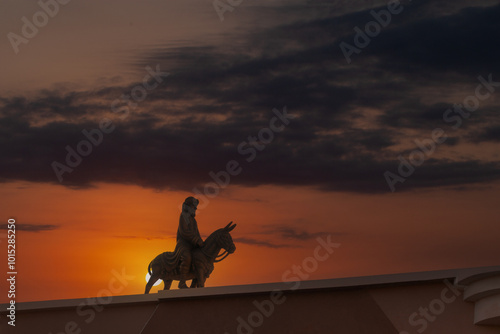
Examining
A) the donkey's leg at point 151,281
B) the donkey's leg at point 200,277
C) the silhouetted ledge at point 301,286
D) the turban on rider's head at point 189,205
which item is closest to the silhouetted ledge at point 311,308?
the silhouetted ledge at point 301,286

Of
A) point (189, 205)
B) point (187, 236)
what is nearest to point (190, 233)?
point (187, 236)

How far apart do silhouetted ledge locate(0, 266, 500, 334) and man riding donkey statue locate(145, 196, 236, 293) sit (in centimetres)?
418

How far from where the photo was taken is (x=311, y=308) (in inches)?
483

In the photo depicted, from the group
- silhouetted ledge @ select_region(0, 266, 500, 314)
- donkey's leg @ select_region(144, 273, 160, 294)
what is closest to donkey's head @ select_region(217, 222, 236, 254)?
donkey's leg @ select_region(144, 273, 160, 294)

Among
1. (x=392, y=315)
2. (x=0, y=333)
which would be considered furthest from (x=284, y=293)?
(x=0, y=333)

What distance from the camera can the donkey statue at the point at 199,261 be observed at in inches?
715

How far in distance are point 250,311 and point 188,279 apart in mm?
5967

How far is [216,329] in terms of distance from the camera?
1259 centimetres

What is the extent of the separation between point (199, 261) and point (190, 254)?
1.01 ft

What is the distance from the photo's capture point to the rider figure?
1822 cm

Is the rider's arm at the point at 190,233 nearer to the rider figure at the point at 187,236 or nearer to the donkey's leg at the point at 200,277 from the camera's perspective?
the rider figure at the point at 187,236

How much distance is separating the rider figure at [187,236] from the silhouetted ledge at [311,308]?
4164 millimetres

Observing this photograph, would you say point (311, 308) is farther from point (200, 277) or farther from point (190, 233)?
point (190, 233)

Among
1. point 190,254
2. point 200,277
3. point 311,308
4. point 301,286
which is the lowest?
point 311,308
